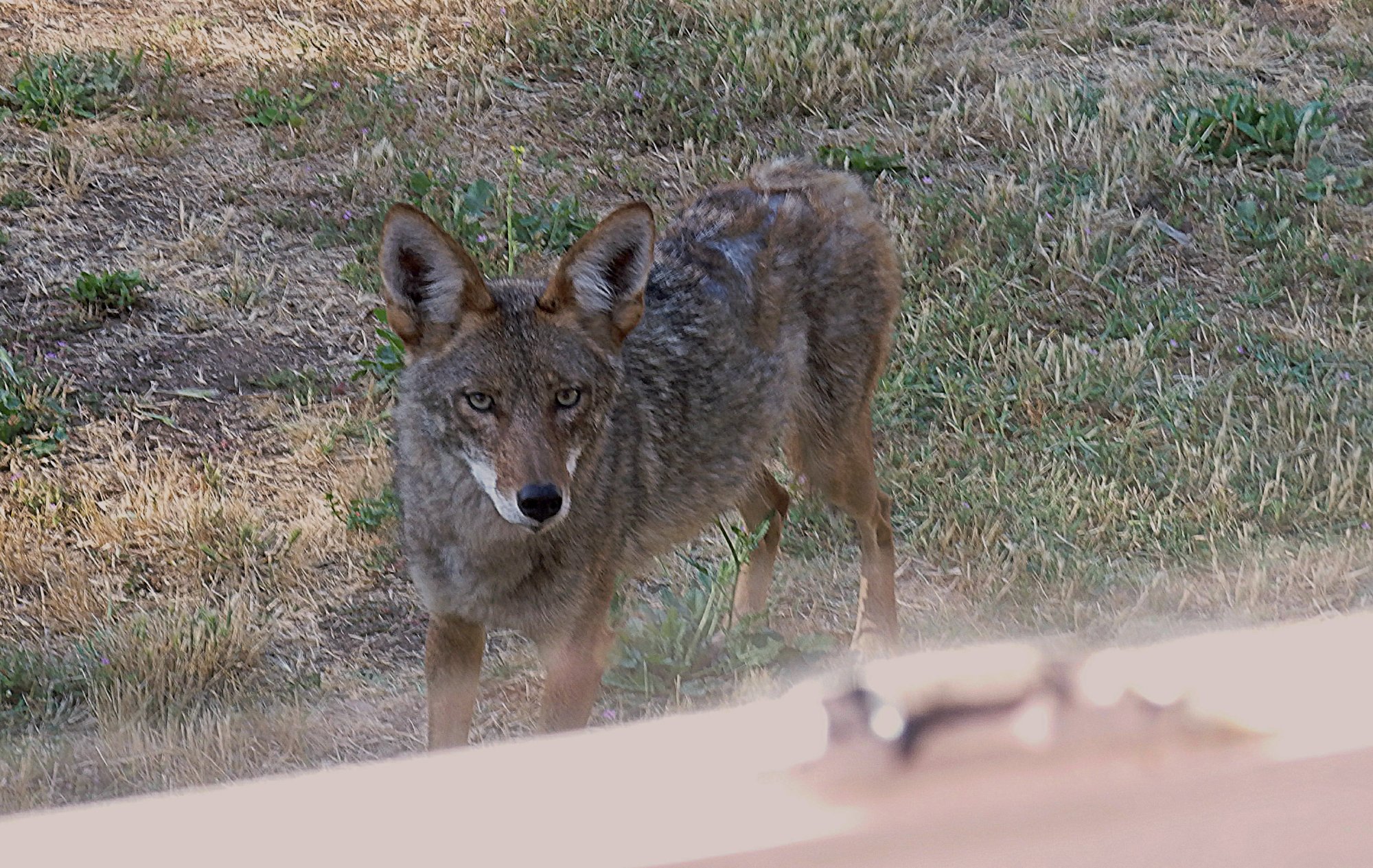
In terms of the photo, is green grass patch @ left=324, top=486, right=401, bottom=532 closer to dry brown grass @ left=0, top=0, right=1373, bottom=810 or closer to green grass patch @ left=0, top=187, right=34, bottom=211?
dry brown grass @ left=0, top=0, right=1373, bottom=810

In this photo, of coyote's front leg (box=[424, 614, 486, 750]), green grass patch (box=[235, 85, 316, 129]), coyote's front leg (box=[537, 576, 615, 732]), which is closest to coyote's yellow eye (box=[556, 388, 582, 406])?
coyote's front leg (box=[537, 576, 615, 732])

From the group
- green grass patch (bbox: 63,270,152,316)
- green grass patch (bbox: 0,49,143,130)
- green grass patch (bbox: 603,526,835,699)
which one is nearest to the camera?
green grass patch (bbox: 603,526,835,699)

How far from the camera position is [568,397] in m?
3.90

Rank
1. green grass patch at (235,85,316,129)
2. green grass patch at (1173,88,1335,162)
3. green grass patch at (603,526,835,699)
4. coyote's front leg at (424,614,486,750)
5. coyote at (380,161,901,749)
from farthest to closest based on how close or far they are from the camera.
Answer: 1. green grass patch at (1173,88,1335,162)
2. green grass patch at (235,85,316,129)
3. green grass patch at (603,526,835,699)
4. coyote's front leg at (424,614,486,750)
5. coyote at (380,161,901,749)

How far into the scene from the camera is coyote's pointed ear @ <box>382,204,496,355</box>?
12.7ft

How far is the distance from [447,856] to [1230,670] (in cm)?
57

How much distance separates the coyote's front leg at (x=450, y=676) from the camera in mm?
4203

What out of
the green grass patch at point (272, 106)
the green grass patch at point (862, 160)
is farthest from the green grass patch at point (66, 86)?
the green grass patch at point (862, 160)

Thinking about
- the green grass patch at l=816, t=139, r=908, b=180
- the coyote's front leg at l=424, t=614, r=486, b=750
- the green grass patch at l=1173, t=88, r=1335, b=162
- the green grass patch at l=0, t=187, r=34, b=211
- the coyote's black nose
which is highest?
the coyote's black nose

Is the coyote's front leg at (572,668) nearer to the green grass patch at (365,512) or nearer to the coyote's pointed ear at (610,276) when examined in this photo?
the coyote's pointed ear at (610,276)

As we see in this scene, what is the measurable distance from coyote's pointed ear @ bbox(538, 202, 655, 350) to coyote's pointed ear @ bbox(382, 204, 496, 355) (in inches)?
8.6

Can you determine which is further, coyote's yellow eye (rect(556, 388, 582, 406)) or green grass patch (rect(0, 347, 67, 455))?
green grass patch (rect(0, 347, 67, 455))

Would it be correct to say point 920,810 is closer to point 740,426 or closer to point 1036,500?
point 740,426

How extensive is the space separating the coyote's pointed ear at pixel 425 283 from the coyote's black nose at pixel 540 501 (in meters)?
0.58
